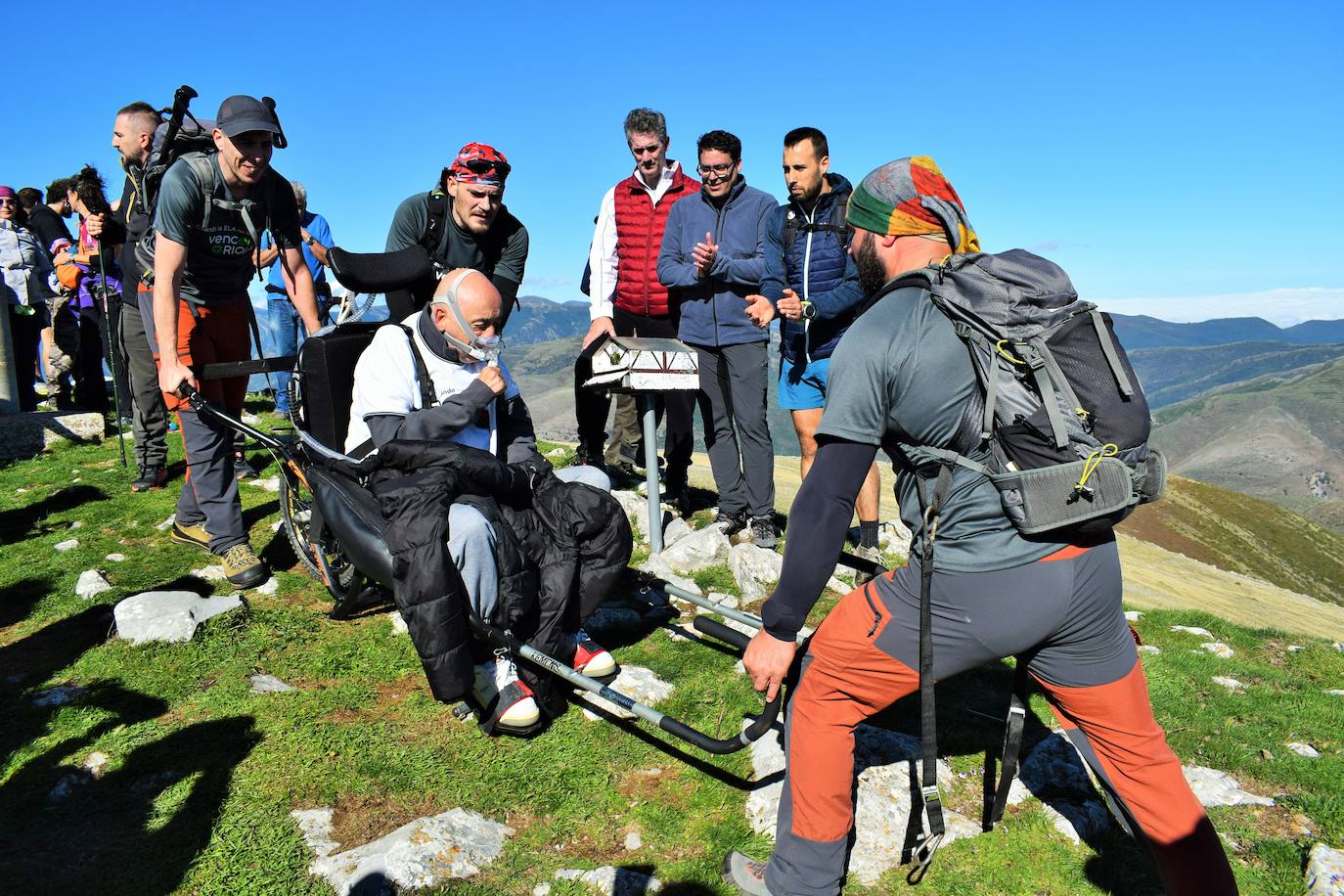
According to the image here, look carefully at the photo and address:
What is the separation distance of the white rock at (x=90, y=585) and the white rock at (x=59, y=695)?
5.19ft

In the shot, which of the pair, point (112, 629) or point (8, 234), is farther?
point (8, 234)

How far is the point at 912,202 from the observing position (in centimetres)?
316

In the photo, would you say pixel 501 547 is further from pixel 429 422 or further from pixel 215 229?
pixel 215 229

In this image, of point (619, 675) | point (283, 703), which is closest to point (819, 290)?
point (619, 675)

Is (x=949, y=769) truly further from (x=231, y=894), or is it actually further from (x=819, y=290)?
(x=819, y=290)

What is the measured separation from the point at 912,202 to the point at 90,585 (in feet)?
22.5

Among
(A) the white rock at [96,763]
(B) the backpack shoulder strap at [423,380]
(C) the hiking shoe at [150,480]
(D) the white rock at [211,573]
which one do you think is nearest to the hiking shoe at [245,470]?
(C) the hiking shoe at [150,480]

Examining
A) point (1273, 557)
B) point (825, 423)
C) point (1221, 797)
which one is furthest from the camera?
point (1273, 557)

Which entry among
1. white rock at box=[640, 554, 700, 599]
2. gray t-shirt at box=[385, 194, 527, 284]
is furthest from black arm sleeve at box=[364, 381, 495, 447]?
white rock at box=[640, 554, 700, 599]

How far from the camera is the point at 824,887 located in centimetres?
308

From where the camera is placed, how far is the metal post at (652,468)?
7453mm

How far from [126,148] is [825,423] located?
8565mm

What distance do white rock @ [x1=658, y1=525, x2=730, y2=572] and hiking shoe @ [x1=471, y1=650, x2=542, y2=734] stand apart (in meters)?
2.63

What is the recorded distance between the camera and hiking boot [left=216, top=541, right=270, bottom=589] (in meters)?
6.81
